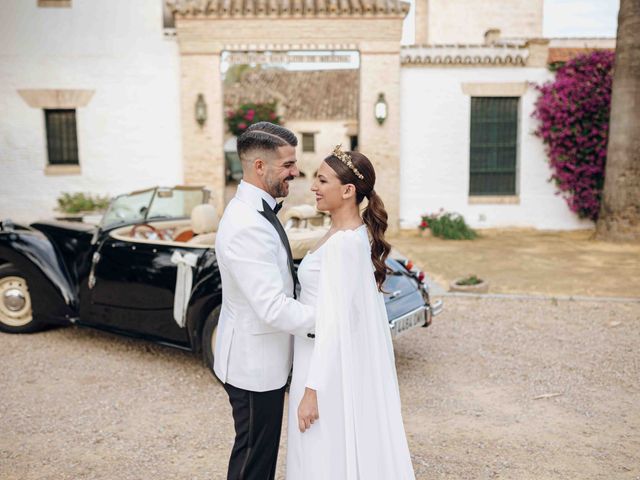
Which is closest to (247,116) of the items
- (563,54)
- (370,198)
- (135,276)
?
(563,54)

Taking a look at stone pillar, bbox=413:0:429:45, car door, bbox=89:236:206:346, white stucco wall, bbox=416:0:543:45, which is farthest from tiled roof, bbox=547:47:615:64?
car door, bbox=89:236:206:346

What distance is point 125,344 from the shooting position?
17.9 ft

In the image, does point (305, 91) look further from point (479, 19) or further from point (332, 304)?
point (332, 304)

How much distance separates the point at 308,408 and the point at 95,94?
11.9 metres

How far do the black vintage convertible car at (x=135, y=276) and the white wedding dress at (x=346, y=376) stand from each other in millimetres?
1991

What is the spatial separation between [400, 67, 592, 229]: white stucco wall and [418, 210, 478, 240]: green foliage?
0.31m

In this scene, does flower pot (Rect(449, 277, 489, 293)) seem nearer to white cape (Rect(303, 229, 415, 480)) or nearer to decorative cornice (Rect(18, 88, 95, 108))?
white cape (Rect(303, 229, 415, 480))

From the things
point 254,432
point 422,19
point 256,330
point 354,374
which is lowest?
point 254,432

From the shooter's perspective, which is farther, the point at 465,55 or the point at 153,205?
the point at 465,55

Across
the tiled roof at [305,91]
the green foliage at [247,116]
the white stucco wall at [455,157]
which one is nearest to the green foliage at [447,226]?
the white stucco wall at [455,157]

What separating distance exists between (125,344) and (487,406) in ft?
10.6

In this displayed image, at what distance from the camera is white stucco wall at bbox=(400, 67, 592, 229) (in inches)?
511

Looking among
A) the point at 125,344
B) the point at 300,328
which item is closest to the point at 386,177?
the point at 125,344

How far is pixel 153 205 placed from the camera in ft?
18.6
